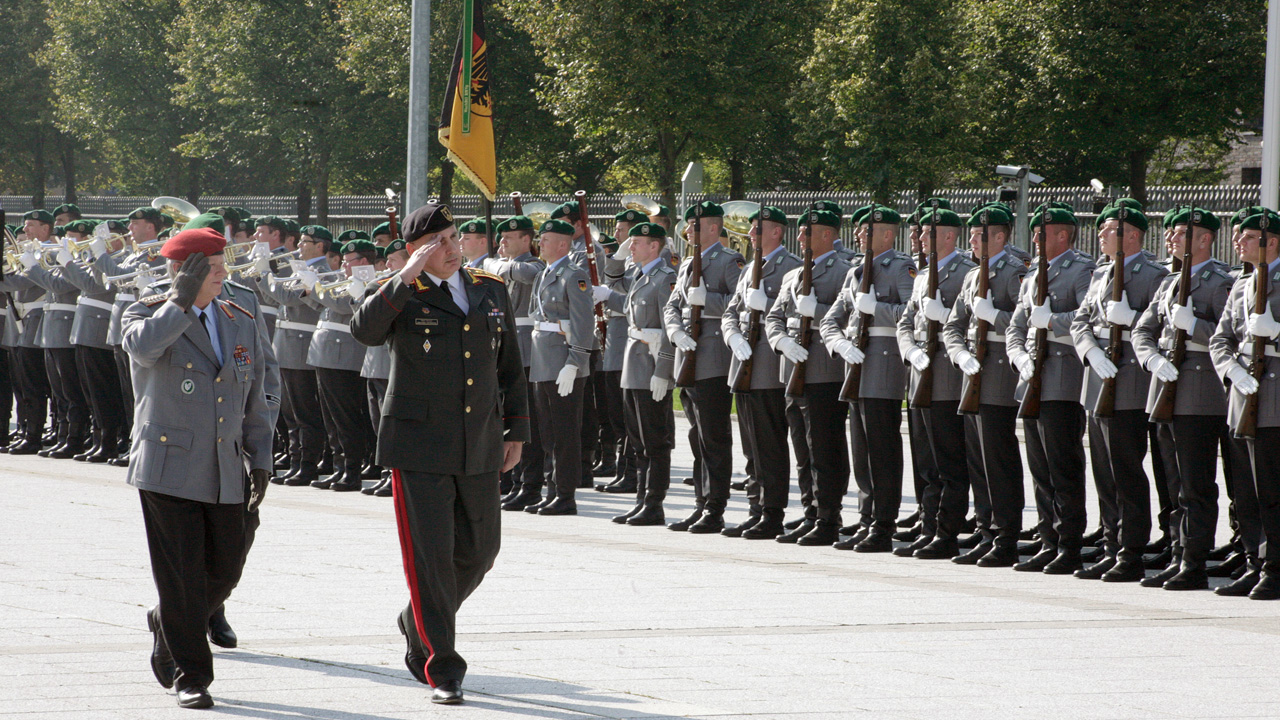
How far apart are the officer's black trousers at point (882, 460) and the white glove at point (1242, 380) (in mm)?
2128

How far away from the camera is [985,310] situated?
9.02 metres

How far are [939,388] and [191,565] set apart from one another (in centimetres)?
493

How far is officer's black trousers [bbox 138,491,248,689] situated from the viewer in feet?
18.2

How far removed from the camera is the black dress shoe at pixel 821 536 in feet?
31.9

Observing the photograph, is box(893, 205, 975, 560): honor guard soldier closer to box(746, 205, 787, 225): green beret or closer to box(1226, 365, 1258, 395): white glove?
box(746, 205, 787, 225): green beret

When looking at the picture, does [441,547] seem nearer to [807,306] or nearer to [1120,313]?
Answer: [1120,313]

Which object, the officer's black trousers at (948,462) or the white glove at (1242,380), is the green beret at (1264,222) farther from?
the officer's black trousers at (948,462)

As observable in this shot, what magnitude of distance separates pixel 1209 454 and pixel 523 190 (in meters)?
40.0

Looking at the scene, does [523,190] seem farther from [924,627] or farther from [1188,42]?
[924,627]

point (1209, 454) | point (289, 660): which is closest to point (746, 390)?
point (1209, 454)

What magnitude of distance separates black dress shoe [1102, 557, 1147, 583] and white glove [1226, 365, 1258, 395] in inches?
45.8

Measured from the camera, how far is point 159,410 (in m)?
5.77

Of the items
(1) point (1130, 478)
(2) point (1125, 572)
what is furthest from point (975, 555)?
(1) point (1130, 478)

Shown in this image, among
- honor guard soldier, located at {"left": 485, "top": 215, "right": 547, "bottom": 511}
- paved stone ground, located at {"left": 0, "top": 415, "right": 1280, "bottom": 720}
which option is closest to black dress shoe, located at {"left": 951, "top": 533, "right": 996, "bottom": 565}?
paved stone ground, located at {"left": 0, "top": 415, "right": 1280, "bottom": 720}
